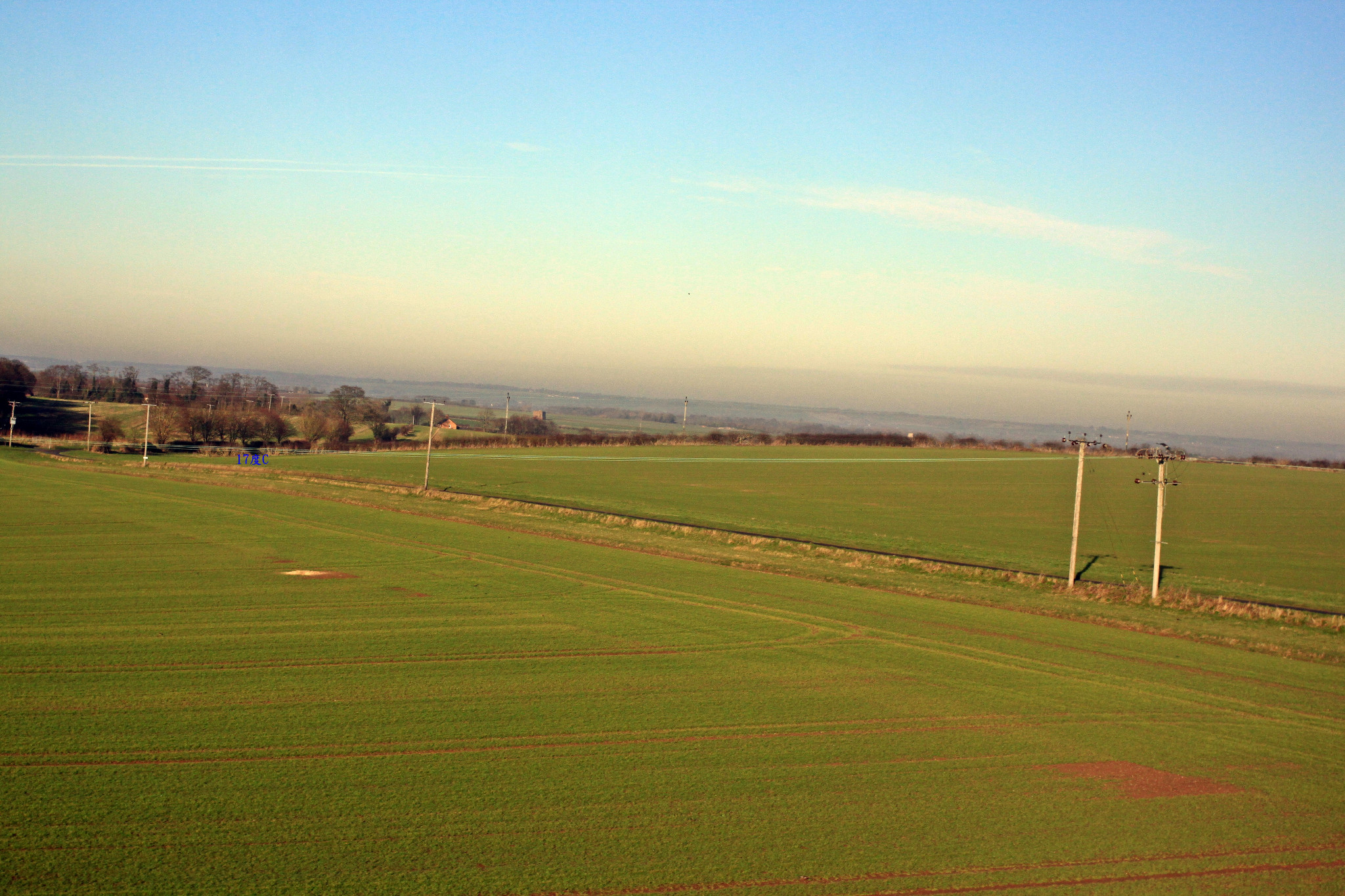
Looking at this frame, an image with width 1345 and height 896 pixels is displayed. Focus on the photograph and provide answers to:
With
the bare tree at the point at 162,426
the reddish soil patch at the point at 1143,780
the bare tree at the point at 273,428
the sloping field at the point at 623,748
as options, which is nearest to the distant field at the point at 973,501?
the sloping field at the point at 623,748

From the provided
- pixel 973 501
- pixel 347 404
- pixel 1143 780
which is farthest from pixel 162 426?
pixel 1143 780

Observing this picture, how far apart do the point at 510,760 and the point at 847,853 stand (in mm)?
3831

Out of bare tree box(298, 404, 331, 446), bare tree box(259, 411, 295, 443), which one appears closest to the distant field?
bare tree box(298, 404, 331, 446)

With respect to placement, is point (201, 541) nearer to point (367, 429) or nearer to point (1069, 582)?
point (1069, 582)

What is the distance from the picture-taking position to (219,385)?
121812 mm

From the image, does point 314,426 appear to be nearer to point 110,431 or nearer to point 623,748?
point 110,431

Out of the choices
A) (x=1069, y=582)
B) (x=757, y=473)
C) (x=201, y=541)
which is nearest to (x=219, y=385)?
(x=757, y=473)

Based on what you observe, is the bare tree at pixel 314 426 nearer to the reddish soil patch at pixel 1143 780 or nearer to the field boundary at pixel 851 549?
the field boundary at pixel 851 549

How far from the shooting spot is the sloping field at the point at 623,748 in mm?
7902

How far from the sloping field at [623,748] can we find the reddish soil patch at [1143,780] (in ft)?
0.17

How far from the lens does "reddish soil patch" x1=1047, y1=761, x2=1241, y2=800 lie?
1038 centimetres

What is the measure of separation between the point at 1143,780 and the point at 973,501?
44.9m

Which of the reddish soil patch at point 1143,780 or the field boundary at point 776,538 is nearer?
the reddish soil patch at point 1143,780

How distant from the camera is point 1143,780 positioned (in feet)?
35.3
